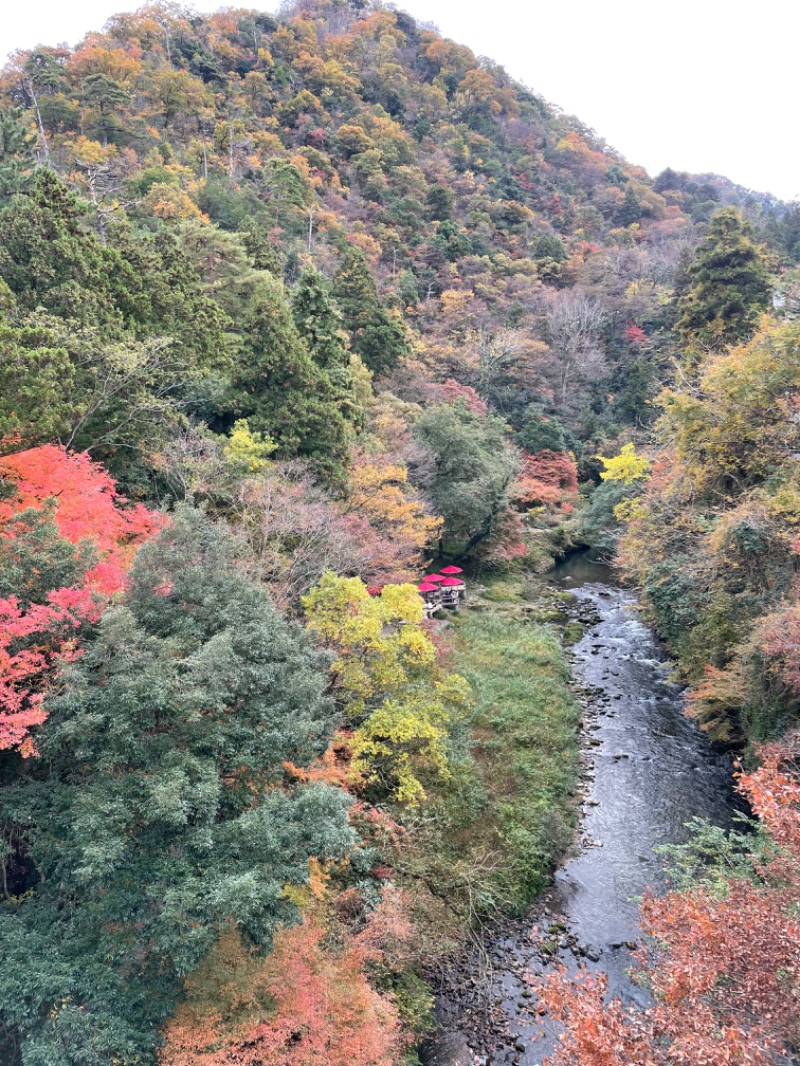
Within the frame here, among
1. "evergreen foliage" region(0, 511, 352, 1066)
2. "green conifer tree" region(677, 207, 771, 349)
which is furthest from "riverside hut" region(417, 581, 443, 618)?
"green conifer tree" region(677, 207, 771, 349)

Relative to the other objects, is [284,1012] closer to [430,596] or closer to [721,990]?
[721,990]

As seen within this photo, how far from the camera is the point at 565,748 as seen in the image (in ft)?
59.4

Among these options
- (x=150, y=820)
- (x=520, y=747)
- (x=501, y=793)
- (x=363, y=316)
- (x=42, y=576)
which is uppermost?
(x=363, y=316)

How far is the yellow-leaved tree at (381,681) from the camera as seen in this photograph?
1316cm

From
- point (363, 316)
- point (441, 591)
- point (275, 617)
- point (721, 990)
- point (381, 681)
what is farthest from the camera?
point (363, 316)

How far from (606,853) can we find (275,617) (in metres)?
10.4

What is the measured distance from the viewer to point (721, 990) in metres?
6.64

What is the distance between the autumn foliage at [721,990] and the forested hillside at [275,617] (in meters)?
4.08

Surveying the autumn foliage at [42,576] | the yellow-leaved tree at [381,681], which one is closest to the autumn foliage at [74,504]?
the autumn foliage at [42,576]

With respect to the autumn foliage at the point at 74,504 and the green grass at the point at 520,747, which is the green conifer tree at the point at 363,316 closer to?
the green grass at the point at 520,747

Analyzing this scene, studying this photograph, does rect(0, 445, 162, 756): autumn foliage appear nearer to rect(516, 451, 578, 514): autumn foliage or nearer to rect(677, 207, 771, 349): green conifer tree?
rect(677, 207, 771, 349): green conifer tree

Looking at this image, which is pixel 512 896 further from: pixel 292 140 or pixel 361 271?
pixel 292 140

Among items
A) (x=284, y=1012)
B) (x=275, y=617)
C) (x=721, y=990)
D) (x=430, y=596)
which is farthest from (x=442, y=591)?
(x=721, y=990)

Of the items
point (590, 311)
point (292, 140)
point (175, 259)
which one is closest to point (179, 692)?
point (175, 259)
